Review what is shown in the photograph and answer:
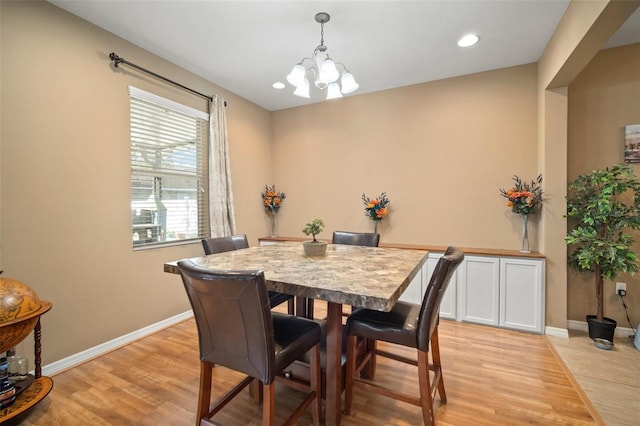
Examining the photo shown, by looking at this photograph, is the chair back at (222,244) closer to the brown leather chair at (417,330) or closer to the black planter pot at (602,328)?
the brown leather chair at (417,330)

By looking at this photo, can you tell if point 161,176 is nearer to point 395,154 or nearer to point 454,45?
point 395,154

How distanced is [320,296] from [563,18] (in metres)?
2.97

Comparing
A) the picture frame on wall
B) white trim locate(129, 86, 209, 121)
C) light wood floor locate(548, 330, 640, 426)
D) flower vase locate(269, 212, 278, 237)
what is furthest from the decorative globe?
the picture frame on wall

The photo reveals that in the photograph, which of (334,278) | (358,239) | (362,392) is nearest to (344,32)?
(358,239)

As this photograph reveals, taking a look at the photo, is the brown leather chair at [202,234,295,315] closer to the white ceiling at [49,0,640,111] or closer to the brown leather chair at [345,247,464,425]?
the brown leather chair at [345,247,464,425]

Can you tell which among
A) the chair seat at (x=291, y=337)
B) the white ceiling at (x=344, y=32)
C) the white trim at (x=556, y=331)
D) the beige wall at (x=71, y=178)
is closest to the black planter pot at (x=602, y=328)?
the white trim at (x=556, y=331)

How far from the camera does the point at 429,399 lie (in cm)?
150

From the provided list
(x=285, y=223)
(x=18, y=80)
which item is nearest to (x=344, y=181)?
(x=285, y=223)

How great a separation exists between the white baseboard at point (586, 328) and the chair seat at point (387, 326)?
93.1 inches

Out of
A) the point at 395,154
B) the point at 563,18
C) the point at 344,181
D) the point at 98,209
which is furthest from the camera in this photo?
the point at 344,181

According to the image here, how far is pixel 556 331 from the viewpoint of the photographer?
9.00ft

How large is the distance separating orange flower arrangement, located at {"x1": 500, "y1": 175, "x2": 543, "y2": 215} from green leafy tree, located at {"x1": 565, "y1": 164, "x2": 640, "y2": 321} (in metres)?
0.26

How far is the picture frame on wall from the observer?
8.66 feet

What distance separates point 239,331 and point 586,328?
3.50 metres
